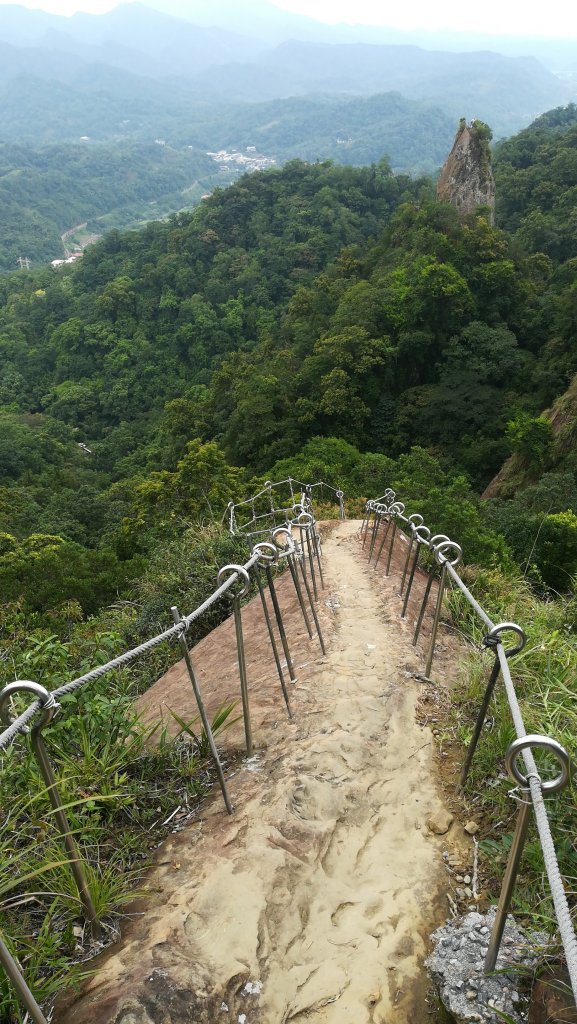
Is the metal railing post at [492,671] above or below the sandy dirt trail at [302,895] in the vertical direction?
above

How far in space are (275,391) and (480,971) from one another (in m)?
25.9

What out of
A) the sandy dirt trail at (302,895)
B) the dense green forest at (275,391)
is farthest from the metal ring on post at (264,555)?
the dense green forest at (275,391)

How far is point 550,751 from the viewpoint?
1.61m

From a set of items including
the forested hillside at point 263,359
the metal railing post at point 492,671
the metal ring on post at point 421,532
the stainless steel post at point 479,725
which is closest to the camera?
the metal railing post at point 492,671

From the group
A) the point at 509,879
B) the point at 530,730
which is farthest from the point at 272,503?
the point at 509,879

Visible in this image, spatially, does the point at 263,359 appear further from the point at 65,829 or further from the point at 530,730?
the point at 65,829

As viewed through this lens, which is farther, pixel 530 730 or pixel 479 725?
pixel 530 730

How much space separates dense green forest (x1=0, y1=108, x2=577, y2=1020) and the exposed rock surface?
404 mm

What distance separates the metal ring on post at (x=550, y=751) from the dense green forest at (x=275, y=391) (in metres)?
0.94

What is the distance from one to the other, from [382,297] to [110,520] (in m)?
16.1

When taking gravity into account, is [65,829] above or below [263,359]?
below

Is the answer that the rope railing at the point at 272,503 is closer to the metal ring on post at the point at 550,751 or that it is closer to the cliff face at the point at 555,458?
the metal ring on post at the point at 550,751

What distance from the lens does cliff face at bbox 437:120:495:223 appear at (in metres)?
34.6

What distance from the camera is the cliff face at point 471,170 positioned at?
34.6 m
